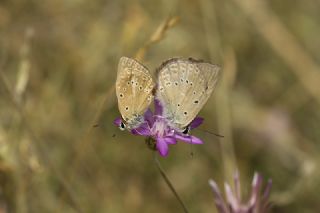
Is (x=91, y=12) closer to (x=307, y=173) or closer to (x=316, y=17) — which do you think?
(x=316, y=17)

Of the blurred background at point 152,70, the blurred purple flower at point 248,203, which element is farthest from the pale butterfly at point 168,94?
the blurred background at point 152,70

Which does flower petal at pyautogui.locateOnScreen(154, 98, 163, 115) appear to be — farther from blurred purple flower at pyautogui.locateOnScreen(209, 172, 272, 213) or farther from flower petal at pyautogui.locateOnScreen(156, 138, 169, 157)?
blurred purple flower at pyautogui.locateOnScreen(209, 172, 272, 213)

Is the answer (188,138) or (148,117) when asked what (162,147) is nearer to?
(188,138)

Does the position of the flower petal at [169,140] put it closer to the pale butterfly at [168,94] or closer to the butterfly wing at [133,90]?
the pale butterfly at [168,94]

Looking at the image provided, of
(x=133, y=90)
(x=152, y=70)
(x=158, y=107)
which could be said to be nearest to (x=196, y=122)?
(x=158, y=107)

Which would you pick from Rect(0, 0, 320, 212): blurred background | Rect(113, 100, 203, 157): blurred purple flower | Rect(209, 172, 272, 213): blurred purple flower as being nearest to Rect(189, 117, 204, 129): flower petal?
Rect(113, 100, 203, 157): blurred purple flower

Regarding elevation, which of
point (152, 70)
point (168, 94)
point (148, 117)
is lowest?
point (152, 70)

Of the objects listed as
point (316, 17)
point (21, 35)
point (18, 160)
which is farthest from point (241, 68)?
point (18, 160)
